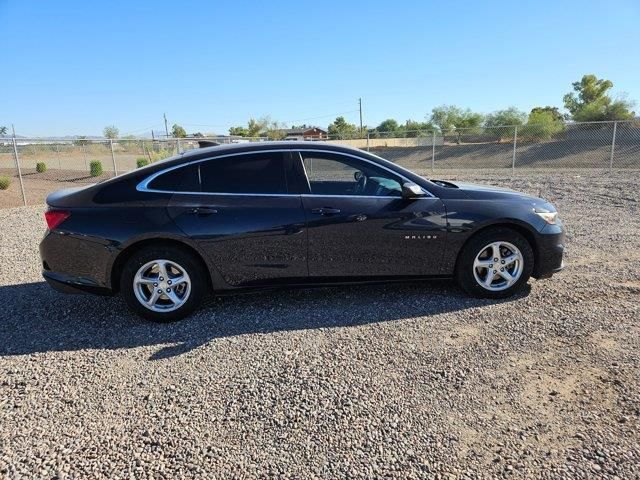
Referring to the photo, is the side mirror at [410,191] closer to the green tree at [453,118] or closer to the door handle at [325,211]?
the door handle at [325,211]

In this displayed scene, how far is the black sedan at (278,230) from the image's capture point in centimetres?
402

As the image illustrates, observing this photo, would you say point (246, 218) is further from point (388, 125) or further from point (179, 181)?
point (388, 125)

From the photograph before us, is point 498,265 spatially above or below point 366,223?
below

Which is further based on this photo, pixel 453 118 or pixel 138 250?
pixel 453 118

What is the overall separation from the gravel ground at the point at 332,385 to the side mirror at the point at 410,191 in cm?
103

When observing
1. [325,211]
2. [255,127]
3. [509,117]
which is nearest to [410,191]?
[325,211]

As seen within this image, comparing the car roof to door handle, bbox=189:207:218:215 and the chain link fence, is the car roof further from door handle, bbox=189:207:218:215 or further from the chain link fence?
the chain link fence

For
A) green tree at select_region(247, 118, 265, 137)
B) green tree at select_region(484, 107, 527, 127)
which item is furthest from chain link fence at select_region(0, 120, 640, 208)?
green tree at select_region(247, 118, 265, 137)

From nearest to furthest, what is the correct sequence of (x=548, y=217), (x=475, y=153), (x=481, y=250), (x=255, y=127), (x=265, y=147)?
(x=265, y=147) < (x=481, y=250) < (x=548, y=217) < (x=475, y=153) < (x=255, y=127)

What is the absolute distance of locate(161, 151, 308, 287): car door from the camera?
13.3 feet

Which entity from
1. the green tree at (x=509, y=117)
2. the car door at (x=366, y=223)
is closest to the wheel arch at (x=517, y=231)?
the car door at (x=366, y=223)

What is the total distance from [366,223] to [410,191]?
492mm

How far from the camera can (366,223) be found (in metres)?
4.20

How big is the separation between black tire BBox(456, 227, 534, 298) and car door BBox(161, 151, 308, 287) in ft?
5.03
